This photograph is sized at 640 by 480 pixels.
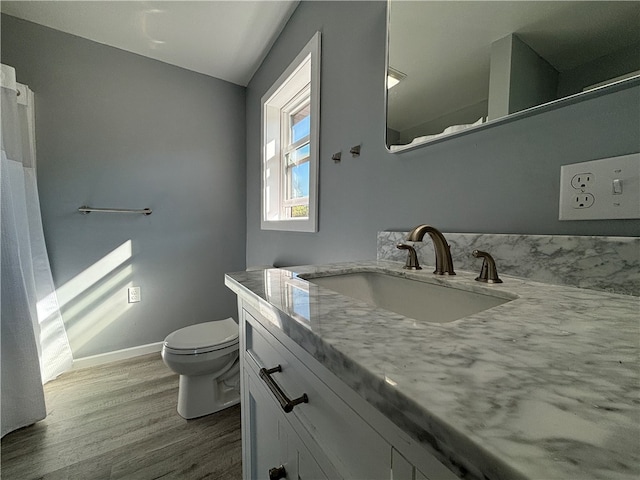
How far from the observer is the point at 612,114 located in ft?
1.61

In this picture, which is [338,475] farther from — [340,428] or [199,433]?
[199,433]

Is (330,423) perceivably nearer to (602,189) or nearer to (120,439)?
(602,189)

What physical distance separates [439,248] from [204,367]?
127cm

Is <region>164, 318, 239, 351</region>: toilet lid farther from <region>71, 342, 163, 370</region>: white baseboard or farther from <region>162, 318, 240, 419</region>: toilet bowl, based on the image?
<region>71, 342, 163, 370</region>: white baseboard

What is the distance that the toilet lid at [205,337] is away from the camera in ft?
4.23

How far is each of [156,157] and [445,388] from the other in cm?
238

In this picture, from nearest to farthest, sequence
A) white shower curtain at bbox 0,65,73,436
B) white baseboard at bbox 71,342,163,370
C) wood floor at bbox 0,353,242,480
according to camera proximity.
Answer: wood floor at bbox 0,353,242,480
white shower curtain at bbox 0,65,73,436
white baseboard at bbox 71,342,163,370

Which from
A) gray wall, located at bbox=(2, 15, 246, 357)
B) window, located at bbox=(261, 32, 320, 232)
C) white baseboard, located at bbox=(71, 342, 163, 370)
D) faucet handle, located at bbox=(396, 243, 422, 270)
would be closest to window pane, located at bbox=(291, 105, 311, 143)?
window, located at bbox=(261, 32, 320, 232)

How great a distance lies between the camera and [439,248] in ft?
2.17

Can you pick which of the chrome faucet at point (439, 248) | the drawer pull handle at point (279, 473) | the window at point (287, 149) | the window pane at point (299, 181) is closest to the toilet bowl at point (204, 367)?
the window at point (287, 149)

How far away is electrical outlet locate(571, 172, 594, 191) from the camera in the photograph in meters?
0.51

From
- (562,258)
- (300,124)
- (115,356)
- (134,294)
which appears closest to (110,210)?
(134,294)

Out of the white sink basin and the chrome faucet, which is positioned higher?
the chrome faucet

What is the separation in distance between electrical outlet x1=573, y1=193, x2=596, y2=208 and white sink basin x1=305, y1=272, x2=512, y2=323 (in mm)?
258
